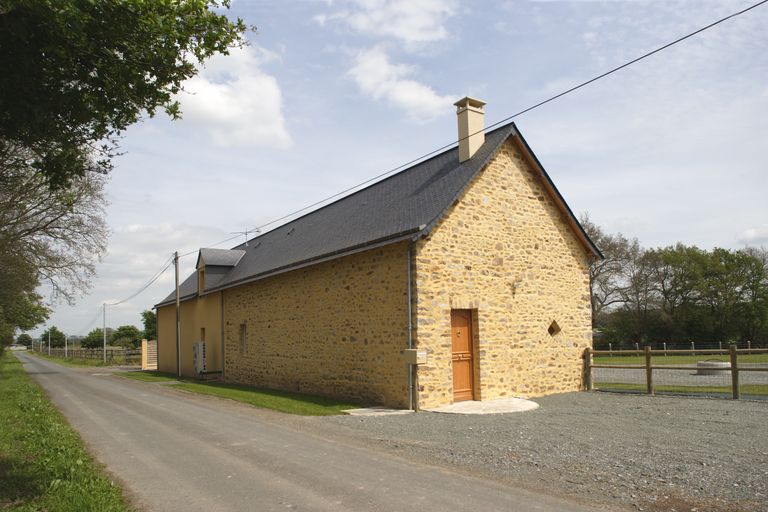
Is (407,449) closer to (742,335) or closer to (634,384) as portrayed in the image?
(634,384)

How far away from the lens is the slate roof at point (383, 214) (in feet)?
45.2

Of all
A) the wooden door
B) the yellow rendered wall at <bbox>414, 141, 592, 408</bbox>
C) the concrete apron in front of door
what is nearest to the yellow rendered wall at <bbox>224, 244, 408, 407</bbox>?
the concrete apron in front of door

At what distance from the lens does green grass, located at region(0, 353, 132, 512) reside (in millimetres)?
5660

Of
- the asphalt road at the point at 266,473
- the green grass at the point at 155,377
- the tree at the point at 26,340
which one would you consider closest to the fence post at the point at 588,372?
the asphalt road at the point at 266,473

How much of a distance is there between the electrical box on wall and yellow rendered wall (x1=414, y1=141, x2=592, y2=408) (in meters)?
0.33

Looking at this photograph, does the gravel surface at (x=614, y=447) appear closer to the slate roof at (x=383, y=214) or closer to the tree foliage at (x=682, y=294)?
the slate roof at (x=383, y=214)

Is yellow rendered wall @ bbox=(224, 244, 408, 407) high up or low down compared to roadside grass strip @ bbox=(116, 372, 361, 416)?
up

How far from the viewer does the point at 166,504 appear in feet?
19.2

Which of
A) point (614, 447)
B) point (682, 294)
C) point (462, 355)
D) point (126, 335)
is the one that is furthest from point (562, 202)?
point (126, 335)

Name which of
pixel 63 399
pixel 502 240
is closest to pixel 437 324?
pixel 502 240

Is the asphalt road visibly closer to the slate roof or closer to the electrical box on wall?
the electrical box on wall

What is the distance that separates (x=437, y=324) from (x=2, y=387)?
1624 cm

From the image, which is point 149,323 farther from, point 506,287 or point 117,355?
point 506,287

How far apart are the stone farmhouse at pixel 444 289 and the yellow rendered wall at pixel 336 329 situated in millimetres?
46
